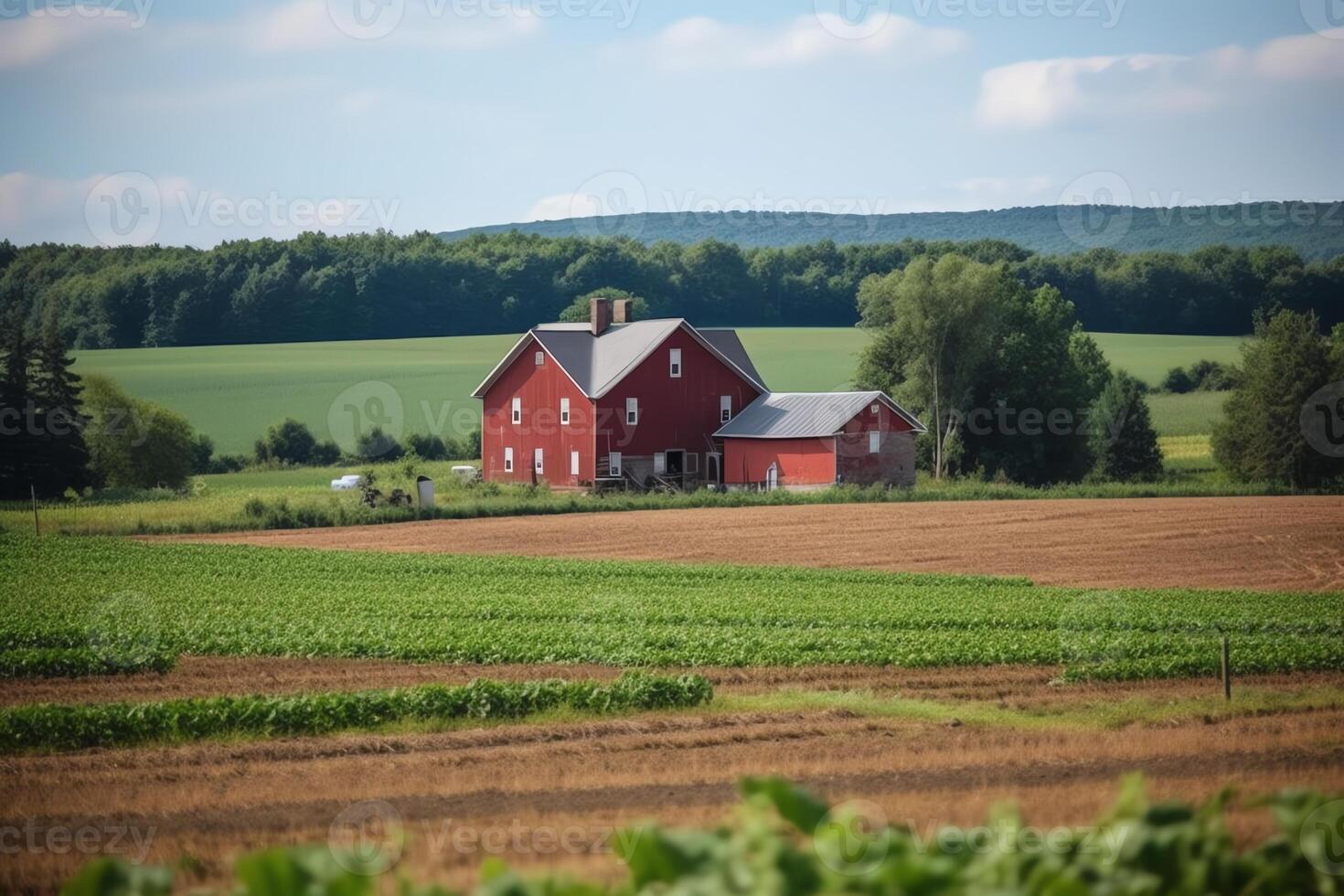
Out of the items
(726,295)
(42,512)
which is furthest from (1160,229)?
(42,512)

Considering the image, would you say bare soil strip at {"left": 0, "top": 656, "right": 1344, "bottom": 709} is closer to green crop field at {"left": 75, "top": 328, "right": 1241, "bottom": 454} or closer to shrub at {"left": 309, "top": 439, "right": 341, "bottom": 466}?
shrub at {"left": 309, "top": 439, "right": 341, "bottom": 466}

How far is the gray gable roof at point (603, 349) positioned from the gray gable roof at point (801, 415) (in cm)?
236

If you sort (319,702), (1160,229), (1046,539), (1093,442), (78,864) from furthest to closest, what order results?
1. (1160,229)
2. (1093,442)
3. (1046,539)
4. (319,702)
5. (78,864)

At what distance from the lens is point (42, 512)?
50.3m

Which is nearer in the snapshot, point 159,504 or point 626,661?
point 626,661

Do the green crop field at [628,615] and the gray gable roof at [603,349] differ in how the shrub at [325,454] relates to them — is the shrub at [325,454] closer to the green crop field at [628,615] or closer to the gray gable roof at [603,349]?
the gray gable roof at [603,349]

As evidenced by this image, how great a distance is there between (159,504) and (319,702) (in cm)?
3973

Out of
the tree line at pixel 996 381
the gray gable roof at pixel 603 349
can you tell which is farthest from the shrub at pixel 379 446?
the tree line at pixel 996 381

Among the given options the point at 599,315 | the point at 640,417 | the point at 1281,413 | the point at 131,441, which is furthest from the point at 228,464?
the point at 1281,413

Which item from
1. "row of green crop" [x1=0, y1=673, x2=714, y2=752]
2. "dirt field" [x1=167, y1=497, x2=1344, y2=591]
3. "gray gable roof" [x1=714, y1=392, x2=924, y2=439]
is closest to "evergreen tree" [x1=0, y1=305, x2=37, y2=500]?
"dirt field" [x1=167, y1=497, x2=1344, y2=591]

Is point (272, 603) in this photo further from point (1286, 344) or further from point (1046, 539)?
point (1286, 344)

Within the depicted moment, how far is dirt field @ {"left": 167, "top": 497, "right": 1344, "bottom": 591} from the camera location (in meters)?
38.3

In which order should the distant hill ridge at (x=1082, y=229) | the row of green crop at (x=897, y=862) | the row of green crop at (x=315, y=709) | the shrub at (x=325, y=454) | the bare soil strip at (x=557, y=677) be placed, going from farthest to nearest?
the distant hill ridge at (x=1082, y=229) < the shrub at (x=325, y=454) < the bare soil strip at (x=557, y=677) < the row of green crop at (x=315, y=709) < the row of green crop at (x=897, y=862)

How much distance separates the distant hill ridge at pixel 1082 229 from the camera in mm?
137875
